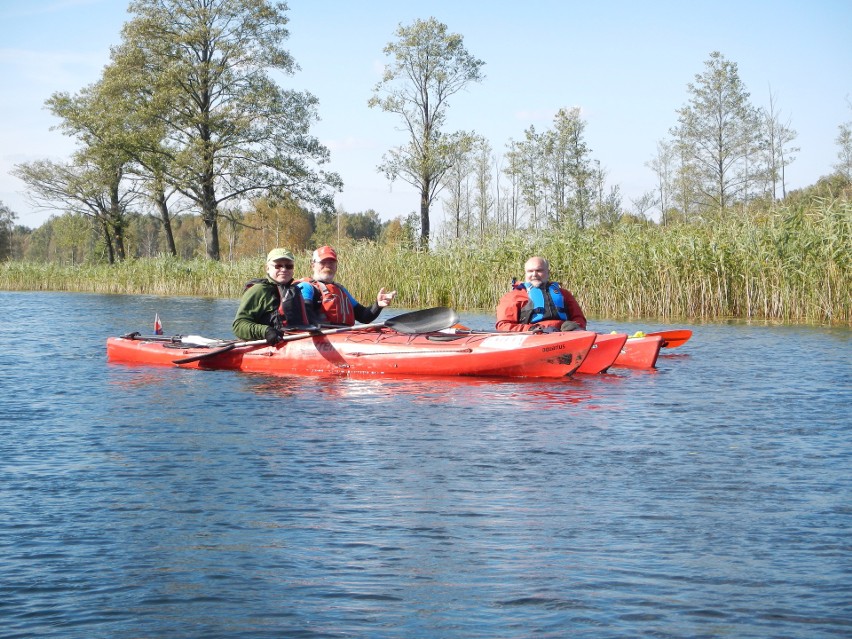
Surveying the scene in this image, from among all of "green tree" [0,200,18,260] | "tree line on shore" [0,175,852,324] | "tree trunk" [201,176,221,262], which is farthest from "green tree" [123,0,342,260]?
"green tree" [0,200,18,260]

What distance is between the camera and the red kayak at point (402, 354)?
345 inches

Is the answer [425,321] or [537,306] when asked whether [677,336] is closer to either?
[537,306]

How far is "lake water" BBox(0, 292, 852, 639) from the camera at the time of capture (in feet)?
10.9

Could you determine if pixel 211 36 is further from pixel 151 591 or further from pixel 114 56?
pixel 151 591

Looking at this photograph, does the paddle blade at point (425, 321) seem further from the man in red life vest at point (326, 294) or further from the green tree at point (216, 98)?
the green tree at point (216, 98)

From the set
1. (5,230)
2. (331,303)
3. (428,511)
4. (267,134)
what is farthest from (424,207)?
(5,230)

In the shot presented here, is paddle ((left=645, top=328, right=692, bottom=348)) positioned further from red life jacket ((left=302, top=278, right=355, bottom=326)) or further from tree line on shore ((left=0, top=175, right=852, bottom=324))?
tree line on shore ((left=0, top=175, right=852, bottom=324))

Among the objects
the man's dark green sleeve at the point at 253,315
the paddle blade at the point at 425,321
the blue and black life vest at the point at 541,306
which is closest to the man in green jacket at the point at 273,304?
the man's dark green sleeve at the point at 253,315

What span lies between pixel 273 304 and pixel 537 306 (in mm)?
2460

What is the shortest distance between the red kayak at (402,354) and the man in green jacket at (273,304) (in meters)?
0.17

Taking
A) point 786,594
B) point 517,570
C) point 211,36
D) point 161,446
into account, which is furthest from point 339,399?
point 211,36

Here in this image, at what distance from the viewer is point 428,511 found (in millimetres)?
4512

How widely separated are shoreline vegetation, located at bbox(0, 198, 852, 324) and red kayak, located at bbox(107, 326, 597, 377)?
6.16 meters

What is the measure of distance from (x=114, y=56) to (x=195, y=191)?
5258 millimetres
